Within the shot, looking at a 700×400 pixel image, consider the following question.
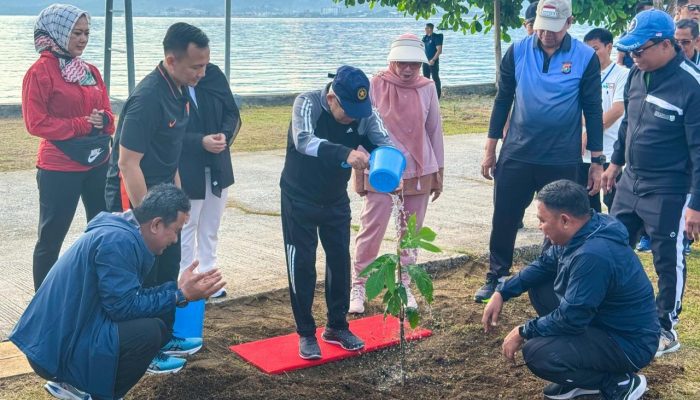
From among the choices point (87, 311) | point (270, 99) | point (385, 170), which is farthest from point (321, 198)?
point (270, 99)

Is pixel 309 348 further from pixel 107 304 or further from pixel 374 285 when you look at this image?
pixel 107 304

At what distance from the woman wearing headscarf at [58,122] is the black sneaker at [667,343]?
11.9ft

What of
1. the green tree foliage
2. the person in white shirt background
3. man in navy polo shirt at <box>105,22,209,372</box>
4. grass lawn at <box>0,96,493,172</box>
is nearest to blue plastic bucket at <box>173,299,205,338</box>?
man in navy polo shirt at <box>105,22,209,372</box>

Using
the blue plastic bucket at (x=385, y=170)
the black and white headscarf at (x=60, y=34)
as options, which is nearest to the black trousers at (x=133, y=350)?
the blue plastic bucket at (x=385, y=170)

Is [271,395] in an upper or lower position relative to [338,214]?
lower

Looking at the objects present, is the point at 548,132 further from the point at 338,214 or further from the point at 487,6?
the point at 487,6

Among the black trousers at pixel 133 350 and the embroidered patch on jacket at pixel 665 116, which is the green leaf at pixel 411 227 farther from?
the embroidered patch on jacket at pixel 665 116

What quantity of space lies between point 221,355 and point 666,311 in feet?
8.77

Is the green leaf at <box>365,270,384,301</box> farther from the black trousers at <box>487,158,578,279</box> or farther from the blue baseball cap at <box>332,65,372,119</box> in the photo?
the black trousers at <box>487,158,578,279</box>

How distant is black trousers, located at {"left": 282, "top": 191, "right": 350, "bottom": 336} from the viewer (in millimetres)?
5191

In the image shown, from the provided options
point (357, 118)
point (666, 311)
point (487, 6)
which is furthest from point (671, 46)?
point (487, 6)

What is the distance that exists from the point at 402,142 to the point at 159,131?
6.16 feet

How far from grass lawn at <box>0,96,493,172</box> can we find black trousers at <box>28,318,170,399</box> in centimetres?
728

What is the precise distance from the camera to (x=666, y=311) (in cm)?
544
